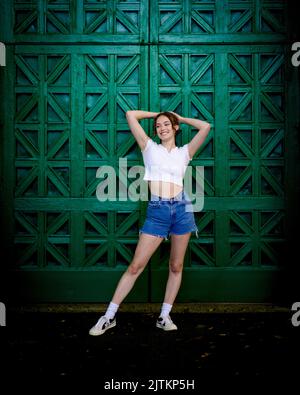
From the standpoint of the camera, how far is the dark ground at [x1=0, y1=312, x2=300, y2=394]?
3.71 metres

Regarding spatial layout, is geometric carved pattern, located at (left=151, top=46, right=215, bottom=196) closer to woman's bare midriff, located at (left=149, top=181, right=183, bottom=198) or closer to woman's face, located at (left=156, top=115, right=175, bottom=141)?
woman's face, located at (left=156, top=115, right=175, bottom=141)

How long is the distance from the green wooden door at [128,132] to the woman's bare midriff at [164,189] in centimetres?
101

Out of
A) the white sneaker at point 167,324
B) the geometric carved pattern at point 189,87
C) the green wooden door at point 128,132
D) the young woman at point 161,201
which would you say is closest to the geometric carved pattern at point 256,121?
the green wooden door at point 128,132

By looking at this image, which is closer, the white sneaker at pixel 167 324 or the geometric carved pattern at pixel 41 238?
the white sneaker at pixel 167 324

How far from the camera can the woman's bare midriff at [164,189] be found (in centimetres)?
454

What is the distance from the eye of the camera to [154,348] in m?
4.22

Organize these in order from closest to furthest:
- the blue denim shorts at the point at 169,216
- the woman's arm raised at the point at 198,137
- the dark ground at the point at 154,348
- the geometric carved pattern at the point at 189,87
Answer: the dark ground at the point at 154,348, the blue denim shorts at the point at 169,216, the woman's arm raised at the point at 198,137, the geometric carved pattern at the point at 189,87

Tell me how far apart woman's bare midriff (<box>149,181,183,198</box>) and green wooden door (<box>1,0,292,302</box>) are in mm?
1014

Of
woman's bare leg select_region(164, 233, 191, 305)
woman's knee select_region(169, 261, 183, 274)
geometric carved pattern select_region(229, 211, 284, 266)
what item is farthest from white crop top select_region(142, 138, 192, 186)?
geometric carved pattern select_region(229, 211, 284, 266)

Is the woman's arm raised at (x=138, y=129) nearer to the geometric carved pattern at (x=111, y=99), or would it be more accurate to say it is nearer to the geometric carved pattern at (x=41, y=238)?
the geometric carved pattern at (x=111, y=99)

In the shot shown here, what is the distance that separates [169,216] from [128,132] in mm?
1509

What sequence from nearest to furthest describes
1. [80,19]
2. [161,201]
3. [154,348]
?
[154,348] < [161,201] < [80,19]

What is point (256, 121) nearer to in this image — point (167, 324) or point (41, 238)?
point (167, 324)

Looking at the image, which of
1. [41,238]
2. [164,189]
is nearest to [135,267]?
[164,189]
